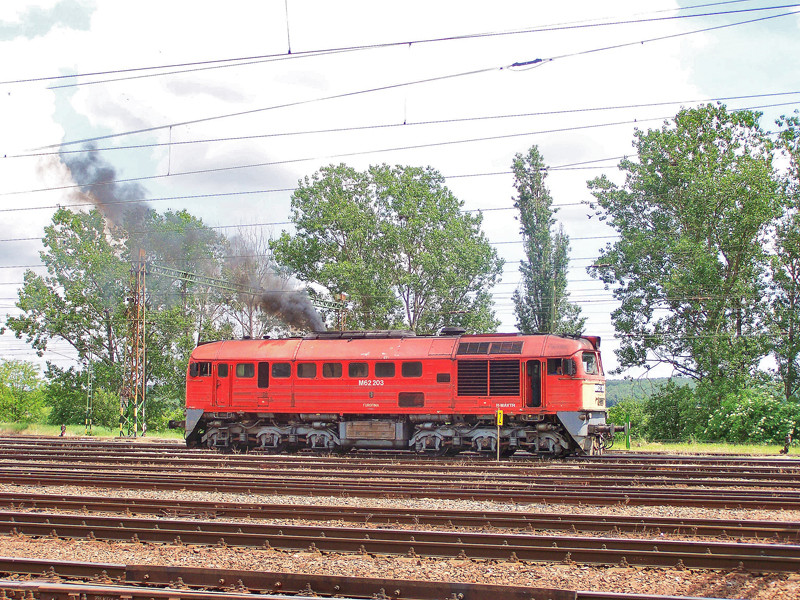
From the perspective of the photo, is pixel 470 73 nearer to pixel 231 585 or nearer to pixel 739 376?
pixel 231 585

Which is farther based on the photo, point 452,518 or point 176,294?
point 176,294

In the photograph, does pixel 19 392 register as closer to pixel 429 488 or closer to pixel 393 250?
pixel 393 250

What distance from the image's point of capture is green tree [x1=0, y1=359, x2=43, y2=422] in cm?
5066

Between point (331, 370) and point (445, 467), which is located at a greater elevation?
point (331, 370)

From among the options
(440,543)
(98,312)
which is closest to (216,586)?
(440,543)

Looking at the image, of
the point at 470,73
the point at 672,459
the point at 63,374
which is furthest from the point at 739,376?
the point at 63,374

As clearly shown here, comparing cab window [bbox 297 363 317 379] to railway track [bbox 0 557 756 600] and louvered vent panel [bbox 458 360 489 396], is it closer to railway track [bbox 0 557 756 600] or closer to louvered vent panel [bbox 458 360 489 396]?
louvered vent panel [bbox 458 360 489 396]

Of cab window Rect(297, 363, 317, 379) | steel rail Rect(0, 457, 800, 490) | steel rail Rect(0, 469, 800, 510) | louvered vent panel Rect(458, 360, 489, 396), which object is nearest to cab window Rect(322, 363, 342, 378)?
cab window Rect(297, 363, 317, 379)

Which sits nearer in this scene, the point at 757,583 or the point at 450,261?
the point at 757,583

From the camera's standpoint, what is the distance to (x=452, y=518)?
1127cm

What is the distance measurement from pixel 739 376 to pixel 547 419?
1763 centimetres

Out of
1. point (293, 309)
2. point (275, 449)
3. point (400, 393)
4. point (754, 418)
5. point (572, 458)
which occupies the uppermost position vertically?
point (293, 309)

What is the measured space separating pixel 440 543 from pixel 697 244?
3025cm

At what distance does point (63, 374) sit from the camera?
54.7m
